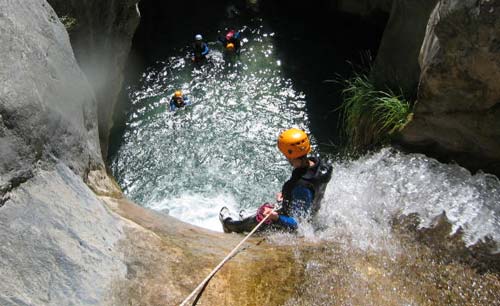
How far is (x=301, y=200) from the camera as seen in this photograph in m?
5.37

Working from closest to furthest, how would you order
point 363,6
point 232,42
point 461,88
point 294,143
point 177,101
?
point 294,143
point 461,88
point 177,101
point 232,42
point 363,6

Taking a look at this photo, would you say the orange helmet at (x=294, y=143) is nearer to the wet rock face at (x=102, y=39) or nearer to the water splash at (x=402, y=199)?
the water splash at (x=402, y=199)

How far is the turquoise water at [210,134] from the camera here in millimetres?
8438

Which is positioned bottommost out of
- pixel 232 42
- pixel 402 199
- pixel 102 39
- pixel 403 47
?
pixel 402 199

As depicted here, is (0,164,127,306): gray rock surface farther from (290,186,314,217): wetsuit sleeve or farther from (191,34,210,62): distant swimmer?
(191,34,210,62): distant swimmer

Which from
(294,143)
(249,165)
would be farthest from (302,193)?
(249,165)

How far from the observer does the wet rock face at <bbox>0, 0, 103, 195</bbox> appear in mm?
3988

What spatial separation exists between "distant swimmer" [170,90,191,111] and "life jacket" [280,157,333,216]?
5.06 meters

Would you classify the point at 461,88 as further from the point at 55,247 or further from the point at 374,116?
the point at 55,247

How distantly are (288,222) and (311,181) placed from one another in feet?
1.79

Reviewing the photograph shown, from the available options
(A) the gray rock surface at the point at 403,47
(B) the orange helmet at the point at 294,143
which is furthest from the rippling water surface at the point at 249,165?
(A) the gray rock surface at the point at 403,47

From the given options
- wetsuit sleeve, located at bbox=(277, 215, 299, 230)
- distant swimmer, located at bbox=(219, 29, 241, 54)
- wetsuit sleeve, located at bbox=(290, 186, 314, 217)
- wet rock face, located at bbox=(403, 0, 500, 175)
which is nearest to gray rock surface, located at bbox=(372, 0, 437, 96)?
wet rock face, located at bbox=(403, 0, 500, 175)

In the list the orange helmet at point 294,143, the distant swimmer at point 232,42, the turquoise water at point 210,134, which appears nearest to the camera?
the orange helmet at point 294,143

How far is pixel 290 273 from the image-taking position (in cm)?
438
